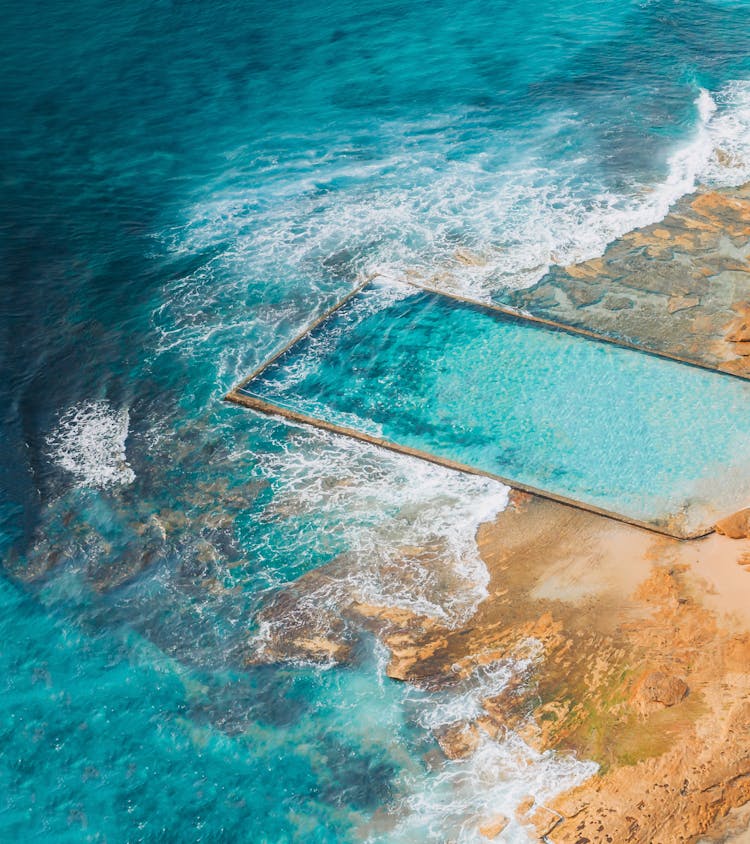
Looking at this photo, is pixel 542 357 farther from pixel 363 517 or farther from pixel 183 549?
pixel 183 549

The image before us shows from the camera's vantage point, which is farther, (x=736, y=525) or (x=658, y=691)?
(x=736, y=525)

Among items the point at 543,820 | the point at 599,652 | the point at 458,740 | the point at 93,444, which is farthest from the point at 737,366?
the point at 93,444

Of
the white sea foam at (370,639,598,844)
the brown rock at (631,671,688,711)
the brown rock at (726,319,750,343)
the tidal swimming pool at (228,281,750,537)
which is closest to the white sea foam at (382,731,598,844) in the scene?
the white sea foam at (370,639,598,844)

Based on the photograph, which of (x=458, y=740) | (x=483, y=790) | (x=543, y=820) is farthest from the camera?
(x=458, y=740)

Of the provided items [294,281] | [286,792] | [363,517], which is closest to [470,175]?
[294,281]

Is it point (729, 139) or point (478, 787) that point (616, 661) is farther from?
point (729, 139)

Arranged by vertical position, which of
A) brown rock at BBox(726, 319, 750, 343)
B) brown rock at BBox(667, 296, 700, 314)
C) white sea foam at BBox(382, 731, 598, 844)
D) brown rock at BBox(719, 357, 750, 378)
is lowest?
white sea foam at BBox(382, 731, 598, 844)

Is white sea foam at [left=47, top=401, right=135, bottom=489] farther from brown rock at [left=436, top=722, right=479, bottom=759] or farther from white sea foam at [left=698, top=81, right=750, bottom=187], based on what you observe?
white sea foam at [left=698, top=81, right=750, bottom=187]
